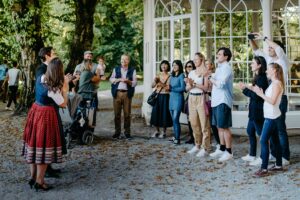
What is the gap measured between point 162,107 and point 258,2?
11.4 feet

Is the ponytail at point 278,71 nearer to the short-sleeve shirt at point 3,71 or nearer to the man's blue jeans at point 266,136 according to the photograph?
the man's blue jeans at point 266,136

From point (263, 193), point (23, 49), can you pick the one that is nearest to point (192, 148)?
point (263, 193)

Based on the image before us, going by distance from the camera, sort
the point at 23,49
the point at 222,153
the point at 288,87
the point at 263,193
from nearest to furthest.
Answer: the point at 263,193, the point at 222,153, the point at 288,87, the point at 23,49

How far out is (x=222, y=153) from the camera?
7.92 metres

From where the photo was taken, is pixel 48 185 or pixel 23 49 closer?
pixel 48 185

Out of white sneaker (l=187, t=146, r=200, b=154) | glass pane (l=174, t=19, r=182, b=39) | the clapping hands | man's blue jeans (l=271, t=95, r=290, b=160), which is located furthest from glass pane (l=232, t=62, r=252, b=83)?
the clapping hands

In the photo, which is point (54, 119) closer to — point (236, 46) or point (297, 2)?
point (236, 46)

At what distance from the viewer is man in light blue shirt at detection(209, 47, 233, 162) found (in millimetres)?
7477

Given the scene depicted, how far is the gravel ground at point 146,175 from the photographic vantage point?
5.89m

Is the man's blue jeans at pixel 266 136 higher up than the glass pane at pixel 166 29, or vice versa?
the glass pane at pixel 166 29

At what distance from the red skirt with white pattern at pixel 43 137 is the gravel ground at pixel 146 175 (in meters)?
0.43

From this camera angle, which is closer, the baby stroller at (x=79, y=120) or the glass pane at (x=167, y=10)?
the baby stroller at (x=79, y=120)

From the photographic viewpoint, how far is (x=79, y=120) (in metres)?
9.07

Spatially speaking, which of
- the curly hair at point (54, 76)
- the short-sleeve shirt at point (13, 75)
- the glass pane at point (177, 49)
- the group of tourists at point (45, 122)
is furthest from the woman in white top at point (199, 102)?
the short-sleeve shirt at point (13, 75)
